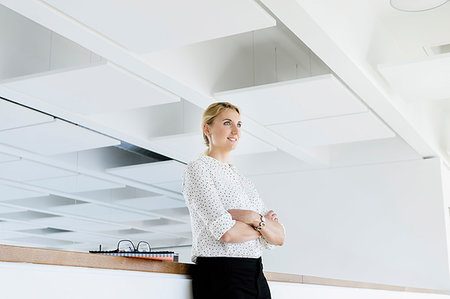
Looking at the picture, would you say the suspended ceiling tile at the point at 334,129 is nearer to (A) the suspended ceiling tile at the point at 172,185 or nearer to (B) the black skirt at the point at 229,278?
(A) the suspended ceiling tile at the point at 172,185

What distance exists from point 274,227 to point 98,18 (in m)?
1.87

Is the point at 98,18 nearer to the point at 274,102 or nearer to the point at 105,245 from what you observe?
the point at 274,102

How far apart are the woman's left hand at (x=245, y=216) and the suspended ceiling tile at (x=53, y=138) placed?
3494 millimetres

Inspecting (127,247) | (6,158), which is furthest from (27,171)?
(127,247)

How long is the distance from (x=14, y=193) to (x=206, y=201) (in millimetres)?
5897

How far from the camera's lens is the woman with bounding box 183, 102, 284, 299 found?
2365 mm

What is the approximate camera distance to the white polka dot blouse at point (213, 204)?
2357mm

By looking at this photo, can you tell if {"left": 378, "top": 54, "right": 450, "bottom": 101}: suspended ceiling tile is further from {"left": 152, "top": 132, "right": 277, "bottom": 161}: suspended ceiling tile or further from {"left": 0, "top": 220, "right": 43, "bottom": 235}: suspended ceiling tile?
{"left": 0, "top": 220, "right": 43, "bottom": 235}: suspended ceiling tile

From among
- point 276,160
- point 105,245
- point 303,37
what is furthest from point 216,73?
point 105,245

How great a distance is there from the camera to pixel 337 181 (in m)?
7.65

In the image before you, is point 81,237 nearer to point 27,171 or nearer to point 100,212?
point 100,212

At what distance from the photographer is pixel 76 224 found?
9.60 meters

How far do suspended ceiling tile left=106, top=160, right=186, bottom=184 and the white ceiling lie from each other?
0.02 meters

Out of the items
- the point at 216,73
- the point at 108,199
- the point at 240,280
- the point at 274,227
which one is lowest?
the point at 240,280
